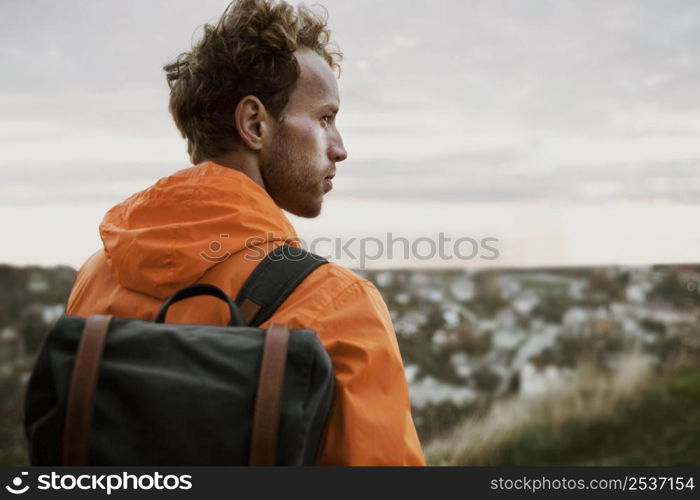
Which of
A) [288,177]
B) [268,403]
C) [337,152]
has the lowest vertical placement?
[268,403]

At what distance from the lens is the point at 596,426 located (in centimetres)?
473

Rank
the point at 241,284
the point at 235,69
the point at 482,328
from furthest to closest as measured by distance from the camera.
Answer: the point at 482,328 → the point at 235,69 → the point at 241,284

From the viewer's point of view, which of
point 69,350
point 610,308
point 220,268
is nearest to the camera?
point 69,350

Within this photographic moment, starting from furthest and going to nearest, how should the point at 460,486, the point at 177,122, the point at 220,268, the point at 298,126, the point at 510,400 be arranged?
the point at 510,400, the point at 177,122, the point at 298,126, the point at 460,486, the point at 220,268

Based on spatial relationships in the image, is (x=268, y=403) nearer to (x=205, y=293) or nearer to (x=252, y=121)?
(x=205, y=293)

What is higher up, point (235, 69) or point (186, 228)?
point (235, 69)

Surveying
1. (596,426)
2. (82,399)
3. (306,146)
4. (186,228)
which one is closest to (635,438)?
(596,426)

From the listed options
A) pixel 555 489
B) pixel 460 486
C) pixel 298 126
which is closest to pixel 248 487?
pixel 460 486

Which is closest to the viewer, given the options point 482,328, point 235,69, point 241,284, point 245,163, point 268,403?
point 268,403

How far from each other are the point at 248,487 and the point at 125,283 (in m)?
0.52

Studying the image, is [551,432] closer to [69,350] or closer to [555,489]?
[555,489]

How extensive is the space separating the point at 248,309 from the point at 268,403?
0.84 ft

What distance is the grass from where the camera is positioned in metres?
4.60

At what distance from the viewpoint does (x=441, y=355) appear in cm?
468
